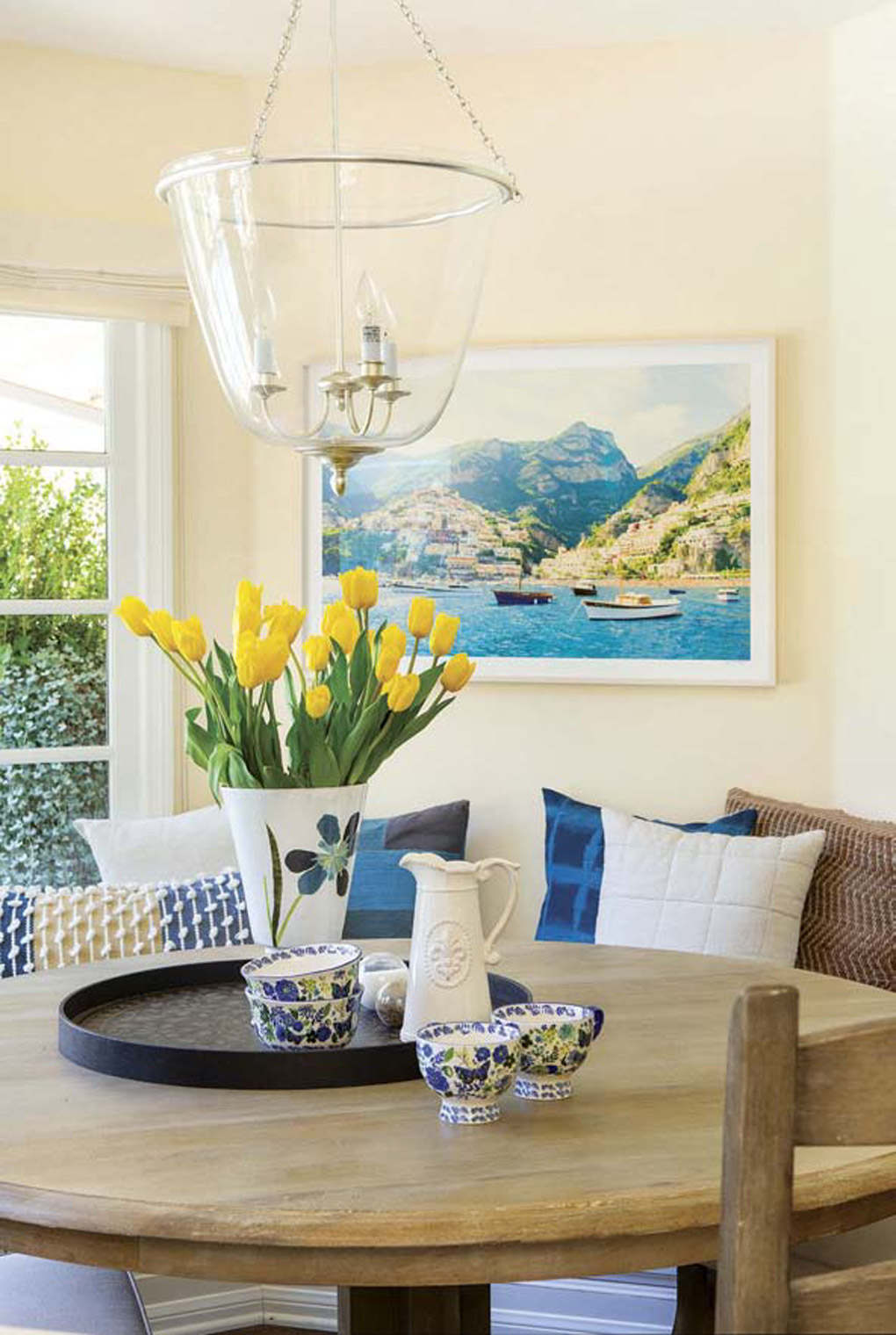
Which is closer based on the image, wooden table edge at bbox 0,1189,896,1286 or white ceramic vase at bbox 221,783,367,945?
wooden table edge at bbox 0,1189,896,1286

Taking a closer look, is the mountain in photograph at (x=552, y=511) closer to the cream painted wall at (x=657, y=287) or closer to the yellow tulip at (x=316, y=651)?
the cream painted wall at (x=657, y=287)

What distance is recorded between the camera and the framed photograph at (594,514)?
139 inches

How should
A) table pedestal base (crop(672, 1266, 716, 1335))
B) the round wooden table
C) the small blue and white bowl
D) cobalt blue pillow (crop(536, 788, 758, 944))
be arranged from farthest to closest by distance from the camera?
1. cobalt blue pillow (crop(536, 788, 758, 944))
2. table pedestal base (crop(672, 1266, 716, 1335))
3. the small blue and white bowl
4. the round wooden table

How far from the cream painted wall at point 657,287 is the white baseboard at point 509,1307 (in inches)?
32.7

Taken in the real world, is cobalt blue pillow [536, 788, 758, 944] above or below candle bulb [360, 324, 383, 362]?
below

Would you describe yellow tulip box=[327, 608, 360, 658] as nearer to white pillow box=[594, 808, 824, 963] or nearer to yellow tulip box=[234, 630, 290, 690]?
yellow tulip box=[234, 630, 290, 690]

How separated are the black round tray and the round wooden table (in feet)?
0.07

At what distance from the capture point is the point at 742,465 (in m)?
3.53

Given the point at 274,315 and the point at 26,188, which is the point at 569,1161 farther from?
the point at 26,188

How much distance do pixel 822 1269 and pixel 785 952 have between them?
0.76 m

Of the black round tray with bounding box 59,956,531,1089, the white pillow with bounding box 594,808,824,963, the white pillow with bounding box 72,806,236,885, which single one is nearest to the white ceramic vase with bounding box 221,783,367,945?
the black round tray with bounding box 59,956,531,1089

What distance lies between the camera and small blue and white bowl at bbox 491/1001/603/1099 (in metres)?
1.64

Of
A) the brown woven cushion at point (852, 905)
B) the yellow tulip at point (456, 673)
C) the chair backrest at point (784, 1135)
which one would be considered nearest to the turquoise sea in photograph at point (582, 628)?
the brown woven cushion at point (852, 905)

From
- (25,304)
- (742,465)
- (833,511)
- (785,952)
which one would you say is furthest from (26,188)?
(785,952)
